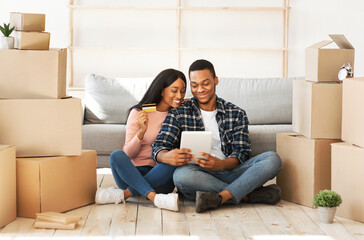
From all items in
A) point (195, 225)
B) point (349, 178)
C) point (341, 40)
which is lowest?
point (195, 225)

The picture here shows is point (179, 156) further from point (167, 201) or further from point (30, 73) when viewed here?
point (30, 73)

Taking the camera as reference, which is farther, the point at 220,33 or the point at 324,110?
the point at 220,33

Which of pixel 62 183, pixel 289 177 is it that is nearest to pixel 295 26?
pixel 289 177

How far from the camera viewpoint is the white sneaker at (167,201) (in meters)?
3.00

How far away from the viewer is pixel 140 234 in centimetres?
261

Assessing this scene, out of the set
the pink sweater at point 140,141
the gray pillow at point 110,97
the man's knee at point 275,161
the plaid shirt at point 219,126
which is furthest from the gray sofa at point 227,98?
the man's knee at point 275,161

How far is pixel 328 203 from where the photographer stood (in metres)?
2.76

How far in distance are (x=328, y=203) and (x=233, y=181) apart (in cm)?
61

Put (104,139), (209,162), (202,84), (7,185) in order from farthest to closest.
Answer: (104,139) → (202,84) → (209,162) → (7,185)

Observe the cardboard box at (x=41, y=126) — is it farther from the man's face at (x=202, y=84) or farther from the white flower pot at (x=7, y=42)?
the man's face at (x=202, y=84)

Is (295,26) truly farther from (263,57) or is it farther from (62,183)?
(62,183)

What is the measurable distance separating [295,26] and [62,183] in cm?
335

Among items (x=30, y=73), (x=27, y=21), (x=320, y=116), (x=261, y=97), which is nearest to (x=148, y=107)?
(x=30, y=73)

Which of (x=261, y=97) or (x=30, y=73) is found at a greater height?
(x=30, y=73)
